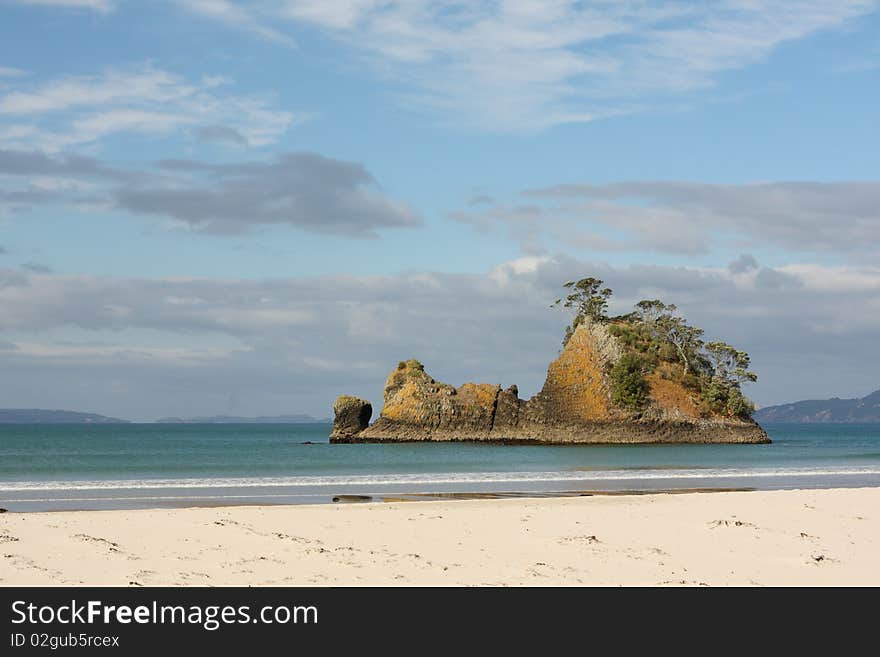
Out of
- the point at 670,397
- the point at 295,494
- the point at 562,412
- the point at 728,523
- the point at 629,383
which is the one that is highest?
the point at 629,383

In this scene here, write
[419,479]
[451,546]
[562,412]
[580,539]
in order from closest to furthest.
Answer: [451,546] < [580,539] < [419,479] < [562,412]

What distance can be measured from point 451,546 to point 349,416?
78.6 m

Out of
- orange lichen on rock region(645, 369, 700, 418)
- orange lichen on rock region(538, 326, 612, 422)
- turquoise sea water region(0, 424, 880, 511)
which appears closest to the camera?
turquoise sea water region(0, 424, 880, 511)

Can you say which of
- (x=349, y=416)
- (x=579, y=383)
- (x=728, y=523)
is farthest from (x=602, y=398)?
(x=728, y=523)

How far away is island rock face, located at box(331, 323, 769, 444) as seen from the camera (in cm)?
8081

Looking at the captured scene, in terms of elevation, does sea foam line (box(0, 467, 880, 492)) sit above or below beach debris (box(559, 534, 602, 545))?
below

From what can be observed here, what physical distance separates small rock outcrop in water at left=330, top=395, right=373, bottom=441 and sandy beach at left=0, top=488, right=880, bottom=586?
70.7 meters

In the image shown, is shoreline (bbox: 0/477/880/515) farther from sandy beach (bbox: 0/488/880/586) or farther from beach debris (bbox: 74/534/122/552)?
beach debris (bbox: 74/534/122/552)

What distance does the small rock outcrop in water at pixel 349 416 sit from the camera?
92188 mm

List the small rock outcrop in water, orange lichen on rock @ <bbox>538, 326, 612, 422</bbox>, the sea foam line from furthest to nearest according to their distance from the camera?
the small rock outcrop in water, orange lichen on rock @ <bbox>538, 326, 612, 422</bbox>, the sea foam line

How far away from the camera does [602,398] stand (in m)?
82.2

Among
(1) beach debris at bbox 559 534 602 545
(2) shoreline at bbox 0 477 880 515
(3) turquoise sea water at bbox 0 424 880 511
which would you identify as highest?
(1) beach debris at bbox 559 534 602 545

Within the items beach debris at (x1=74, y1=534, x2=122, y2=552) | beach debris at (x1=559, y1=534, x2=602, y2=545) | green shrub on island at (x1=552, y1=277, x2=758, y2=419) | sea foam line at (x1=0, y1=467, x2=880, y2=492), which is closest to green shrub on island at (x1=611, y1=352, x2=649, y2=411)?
green shrub on island at (x1=552, y1=277, x2=758, y2=419)

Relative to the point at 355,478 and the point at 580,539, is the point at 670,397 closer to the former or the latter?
the point at 355,478
